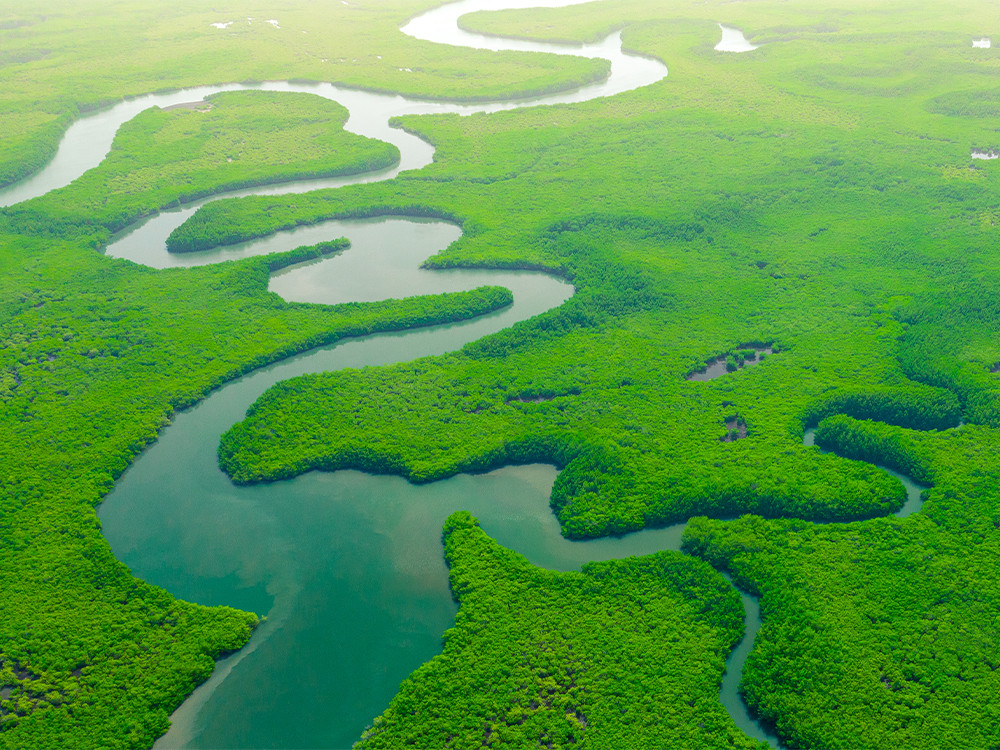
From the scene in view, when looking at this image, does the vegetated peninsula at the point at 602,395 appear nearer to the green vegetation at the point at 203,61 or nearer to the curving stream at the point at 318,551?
the curving stream at the point at 318,551

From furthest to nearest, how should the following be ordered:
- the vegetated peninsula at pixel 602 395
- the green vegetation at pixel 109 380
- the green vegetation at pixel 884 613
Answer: the green vegetation at pixel 109 380 → the vegetated peninsula at pixel 602 395 → the green vegetation at pixel 884 613

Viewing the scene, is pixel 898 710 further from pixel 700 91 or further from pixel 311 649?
pixel 700 91

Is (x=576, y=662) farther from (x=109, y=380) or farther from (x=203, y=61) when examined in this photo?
(x=203, y=61)

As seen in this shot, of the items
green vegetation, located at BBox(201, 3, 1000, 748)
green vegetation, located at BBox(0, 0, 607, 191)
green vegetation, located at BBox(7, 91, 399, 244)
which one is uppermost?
green vegetation, located at BBox(0, 0, 607, 191)

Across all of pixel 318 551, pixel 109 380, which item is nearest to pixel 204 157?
pixel 109 380

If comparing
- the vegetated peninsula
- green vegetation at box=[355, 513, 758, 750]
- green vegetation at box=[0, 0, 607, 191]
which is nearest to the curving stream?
the vegetated peninsula

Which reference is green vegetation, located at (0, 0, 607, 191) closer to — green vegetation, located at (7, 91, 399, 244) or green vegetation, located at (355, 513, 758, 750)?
green vegetation, located at (7, 91, 399, 244)

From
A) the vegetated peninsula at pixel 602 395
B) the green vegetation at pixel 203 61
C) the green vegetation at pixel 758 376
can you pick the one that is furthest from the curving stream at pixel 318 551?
the green vegetation at pixel 203 61
